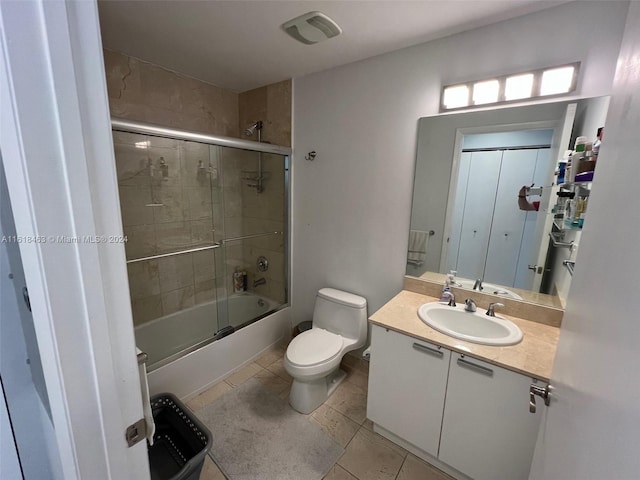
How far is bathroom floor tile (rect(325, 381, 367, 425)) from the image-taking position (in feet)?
5.99

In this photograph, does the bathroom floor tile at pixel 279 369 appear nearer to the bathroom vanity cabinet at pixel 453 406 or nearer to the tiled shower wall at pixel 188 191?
the tiled shower wall at pixel 188 191

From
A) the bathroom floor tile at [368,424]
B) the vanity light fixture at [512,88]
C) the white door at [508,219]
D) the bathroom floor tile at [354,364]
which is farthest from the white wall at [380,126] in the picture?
the bathroom floor tile at [368,424]

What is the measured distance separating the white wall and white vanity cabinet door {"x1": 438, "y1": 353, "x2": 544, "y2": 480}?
0.81 metres

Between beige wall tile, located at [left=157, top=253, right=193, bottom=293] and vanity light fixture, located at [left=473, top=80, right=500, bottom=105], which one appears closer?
vanity light fixture, located at [left=473, top=80, right=500, bottom=105]

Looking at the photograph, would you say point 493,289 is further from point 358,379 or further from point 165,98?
point 165,98

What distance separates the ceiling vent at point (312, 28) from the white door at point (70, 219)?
1.33 meters

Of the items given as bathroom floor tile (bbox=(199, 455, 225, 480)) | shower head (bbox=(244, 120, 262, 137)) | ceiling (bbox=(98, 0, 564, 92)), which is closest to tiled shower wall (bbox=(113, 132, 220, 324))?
A: shower head (bbox=(244, 120, 262, 137))

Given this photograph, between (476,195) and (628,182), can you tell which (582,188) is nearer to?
(476,195)

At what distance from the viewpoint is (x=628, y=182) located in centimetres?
49

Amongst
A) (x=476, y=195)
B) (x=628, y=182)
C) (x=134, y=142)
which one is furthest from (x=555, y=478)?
(x=134, y=142)

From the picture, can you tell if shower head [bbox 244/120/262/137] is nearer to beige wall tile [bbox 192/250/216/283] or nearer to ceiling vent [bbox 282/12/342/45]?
ceiling vent [bbox 282/12/342/45]

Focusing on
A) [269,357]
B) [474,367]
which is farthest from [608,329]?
[269,357]

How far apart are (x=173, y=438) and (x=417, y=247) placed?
6.09 feet

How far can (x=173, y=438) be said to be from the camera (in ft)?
4.84
